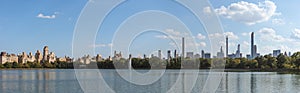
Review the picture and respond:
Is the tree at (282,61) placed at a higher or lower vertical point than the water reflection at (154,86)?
higher

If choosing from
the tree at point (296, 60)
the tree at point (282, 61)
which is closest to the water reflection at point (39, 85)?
the tree at point (296, 60)

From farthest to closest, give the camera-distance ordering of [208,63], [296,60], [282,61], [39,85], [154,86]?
[208,63] < [282,61] < [296,60] < [39,85] < [154,86]

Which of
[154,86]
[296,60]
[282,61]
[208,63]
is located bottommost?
[154,86]

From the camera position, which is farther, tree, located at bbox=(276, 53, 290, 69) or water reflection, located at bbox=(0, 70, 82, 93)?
tree, located at bbox=(276, 53, 290, 69)

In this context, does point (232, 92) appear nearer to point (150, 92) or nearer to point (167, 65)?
point (150, 92)

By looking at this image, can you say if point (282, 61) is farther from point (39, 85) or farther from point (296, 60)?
point (39, 85)

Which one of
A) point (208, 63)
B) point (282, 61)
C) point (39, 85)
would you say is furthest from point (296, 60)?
point (39, 85)

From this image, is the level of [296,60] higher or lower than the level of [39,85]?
higher

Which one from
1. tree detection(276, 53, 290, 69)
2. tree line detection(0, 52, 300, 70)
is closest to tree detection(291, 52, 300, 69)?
tree line detection(0, 52, 300, 70)

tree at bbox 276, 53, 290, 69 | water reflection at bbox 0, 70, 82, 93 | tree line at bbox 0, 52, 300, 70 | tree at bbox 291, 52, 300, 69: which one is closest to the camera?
water reflection at bbox 0, 70, 82, 93

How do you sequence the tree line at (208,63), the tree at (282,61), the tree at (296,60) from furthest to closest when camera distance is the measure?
the tree at (282,61) < the tree line at (208,63) < the tree at (296,60)

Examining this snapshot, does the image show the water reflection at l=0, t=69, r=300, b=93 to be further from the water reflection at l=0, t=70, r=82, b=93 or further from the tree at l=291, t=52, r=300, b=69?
the tree at l=291, t=52, r=300, b=69

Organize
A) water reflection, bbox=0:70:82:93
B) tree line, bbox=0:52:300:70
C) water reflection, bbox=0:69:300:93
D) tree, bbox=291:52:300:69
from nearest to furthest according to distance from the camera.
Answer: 1. water reflection, bbox=0:70:82:93
2. water reflection, bbox=0:69:300:93
3. tree, bbox=291:52:300:69
4. tree line, bbox=0:52:300:70

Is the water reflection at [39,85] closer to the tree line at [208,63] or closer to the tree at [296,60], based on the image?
the tree line at [208,63]
